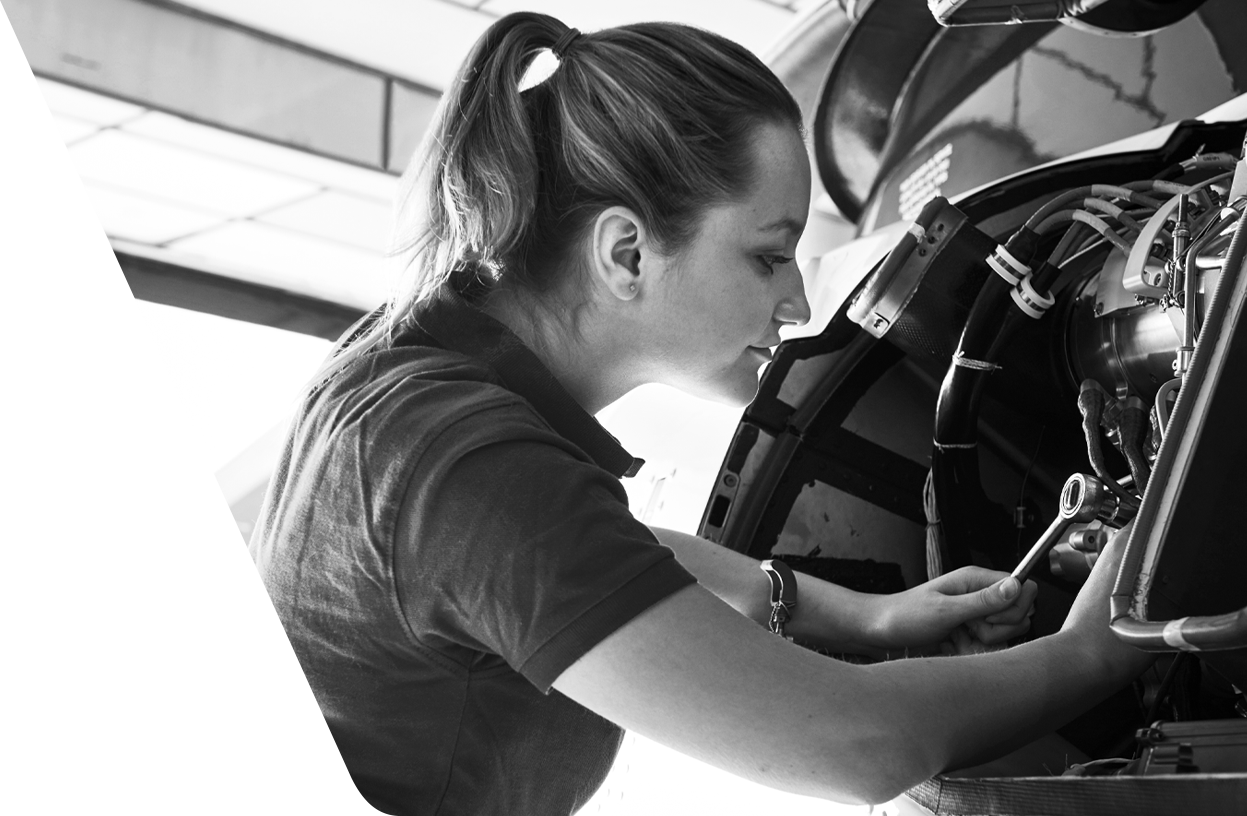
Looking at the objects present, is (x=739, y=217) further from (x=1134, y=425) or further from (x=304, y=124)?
(x=304, y=124)

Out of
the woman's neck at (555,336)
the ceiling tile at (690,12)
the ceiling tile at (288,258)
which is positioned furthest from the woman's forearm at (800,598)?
the ceiling tile at (288,258)

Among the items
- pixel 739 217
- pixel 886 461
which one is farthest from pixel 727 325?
pixel 886 461

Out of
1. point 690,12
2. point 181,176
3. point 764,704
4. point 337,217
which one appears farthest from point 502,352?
point 337,217

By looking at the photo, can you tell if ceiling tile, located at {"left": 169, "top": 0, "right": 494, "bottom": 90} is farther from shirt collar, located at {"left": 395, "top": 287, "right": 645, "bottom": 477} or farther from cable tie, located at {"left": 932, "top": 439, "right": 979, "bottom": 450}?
shirt collar, located at {"left": 395, "top": 287, "right": 645, "bottom": 477}

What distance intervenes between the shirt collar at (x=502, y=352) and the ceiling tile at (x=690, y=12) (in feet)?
11.4

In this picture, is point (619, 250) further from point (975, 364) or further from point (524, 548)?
point (975, 364)

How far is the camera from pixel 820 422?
4.87 feet

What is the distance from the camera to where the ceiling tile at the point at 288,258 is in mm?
5695

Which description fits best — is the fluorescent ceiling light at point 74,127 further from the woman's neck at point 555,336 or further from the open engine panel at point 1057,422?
the woman's neck at point 555,336

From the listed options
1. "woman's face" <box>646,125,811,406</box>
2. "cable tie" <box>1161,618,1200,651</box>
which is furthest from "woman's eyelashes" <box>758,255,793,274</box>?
"cable tie" <box>1161,618,1200,651</box>

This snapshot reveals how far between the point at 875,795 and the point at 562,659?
24 cm

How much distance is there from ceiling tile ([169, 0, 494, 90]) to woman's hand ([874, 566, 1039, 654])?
11.5 ft

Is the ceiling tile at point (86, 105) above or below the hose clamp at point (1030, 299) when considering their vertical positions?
above

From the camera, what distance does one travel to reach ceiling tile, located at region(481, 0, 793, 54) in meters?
4.30
